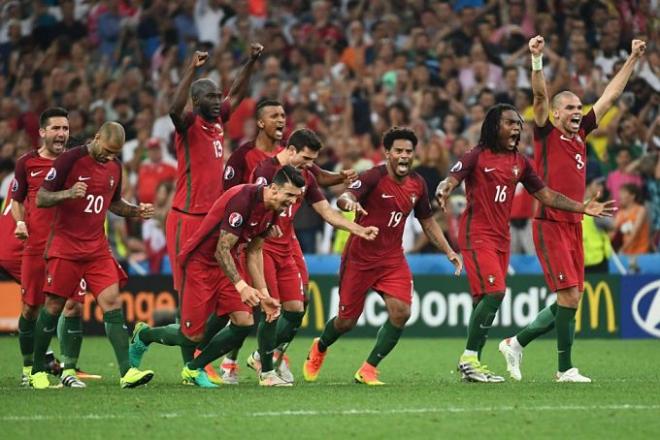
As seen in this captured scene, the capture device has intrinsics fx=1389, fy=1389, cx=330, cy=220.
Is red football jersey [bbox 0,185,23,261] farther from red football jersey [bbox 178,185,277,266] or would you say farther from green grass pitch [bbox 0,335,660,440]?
red football jersey [bbox 178,185,277,266]

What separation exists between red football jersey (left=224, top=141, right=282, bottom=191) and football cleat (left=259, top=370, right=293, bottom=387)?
2007 millimetres

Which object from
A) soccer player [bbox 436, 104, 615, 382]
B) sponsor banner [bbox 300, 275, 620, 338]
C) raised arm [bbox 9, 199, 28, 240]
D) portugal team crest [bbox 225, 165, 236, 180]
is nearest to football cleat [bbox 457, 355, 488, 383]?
soccer player [bbox 436, 104, 615, 382]

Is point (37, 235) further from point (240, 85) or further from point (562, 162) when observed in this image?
point (562, 162)

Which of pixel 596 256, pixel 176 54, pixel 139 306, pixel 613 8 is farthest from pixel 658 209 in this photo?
pixel 176 54

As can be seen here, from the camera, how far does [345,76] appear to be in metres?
24.4

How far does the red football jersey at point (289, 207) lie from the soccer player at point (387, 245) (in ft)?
1.24

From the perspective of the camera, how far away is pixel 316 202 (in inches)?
531

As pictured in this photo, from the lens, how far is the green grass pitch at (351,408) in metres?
9.71

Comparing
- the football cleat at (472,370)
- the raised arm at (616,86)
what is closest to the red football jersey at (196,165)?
the football cleat at (472,370)

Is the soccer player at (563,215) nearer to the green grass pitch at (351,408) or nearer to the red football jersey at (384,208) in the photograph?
the green grass pitch at (351,408)

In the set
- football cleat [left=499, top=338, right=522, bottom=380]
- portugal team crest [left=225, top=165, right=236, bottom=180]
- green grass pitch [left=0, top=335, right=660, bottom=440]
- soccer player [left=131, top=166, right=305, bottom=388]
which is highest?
portugal team crest [left=225, top=165, right=236, bottom=180]

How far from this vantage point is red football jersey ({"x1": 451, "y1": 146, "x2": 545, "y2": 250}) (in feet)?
45.0

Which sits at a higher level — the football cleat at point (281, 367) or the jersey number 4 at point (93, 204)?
the jersey number 4 at point (93, 204)

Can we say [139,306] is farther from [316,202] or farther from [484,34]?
[316,202]
